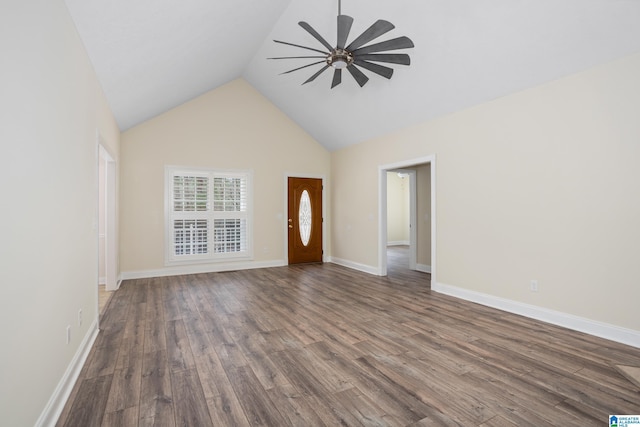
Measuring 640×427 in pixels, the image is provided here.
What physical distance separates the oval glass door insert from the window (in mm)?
1287

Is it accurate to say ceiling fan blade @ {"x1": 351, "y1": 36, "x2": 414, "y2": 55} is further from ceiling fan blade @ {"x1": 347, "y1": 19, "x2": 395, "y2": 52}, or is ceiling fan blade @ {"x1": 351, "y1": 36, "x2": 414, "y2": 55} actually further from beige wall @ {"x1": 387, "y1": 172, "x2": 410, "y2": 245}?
beige wall @ {"x1": 387, "y1": 172, "x2": 410, "y2": 245}

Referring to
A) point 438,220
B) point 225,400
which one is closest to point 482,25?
point 438,220

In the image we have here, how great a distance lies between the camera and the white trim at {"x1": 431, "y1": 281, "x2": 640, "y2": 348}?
9.43ft

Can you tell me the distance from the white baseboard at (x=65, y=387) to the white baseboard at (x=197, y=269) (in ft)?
9.96

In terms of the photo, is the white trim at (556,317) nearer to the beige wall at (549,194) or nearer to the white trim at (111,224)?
the beige wall at (549,194)

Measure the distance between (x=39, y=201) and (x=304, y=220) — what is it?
19.0 feet

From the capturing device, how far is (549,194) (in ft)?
11.2

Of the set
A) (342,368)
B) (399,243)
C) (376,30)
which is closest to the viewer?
(342,368)

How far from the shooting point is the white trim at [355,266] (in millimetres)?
6177

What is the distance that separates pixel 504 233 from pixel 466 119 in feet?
5.50

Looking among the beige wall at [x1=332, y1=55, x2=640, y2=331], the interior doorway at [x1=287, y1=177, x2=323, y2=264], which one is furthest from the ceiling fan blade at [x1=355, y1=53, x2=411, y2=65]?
the interior doorway at [x1=287, y1=177, x2=323, y2=264]

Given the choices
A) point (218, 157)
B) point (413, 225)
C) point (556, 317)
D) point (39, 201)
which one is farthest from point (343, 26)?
point (413, 225)

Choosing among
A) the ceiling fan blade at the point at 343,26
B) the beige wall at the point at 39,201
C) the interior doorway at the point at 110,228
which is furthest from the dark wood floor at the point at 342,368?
the ceiling fan blade at the point at 343,26

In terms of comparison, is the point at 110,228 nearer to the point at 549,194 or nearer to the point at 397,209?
the point at 549,194
